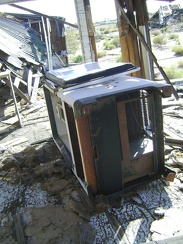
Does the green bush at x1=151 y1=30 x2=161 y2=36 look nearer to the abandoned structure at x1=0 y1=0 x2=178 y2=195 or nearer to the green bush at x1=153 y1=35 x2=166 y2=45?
the green bush at x1=153 y1=35 x2=166 y2=45

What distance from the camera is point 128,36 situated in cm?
520

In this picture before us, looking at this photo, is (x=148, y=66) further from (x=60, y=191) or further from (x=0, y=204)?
(x=0, y=204)

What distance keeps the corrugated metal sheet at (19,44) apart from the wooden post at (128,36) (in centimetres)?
609

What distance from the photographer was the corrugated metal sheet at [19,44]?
10.5 meters

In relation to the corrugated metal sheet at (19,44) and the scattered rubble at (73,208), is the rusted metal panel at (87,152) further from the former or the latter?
the corrugated metal sheet at (19,44)

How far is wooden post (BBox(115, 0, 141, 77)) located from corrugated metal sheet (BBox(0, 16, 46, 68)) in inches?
240

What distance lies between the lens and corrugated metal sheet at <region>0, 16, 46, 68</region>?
10.5m

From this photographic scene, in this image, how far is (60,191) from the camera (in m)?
3.56

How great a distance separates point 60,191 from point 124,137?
4.37 feet

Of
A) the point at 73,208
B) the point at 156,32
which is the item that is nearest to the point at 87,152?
the point at 73,208

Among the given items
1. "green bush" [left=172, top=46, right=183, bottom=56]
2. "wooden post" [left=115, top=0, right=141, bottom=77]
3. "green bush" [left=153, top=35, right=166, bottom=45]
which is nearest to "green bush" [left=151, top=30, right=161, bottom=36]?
"green bush" [left=153, top=35, right=166, bottom=45]

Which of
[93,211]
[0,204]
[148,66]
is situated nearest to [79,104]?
[93,211]

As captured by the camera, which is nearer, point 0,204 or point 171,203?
point 171,203

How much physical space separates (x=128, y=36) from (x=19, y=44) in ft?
29.7
